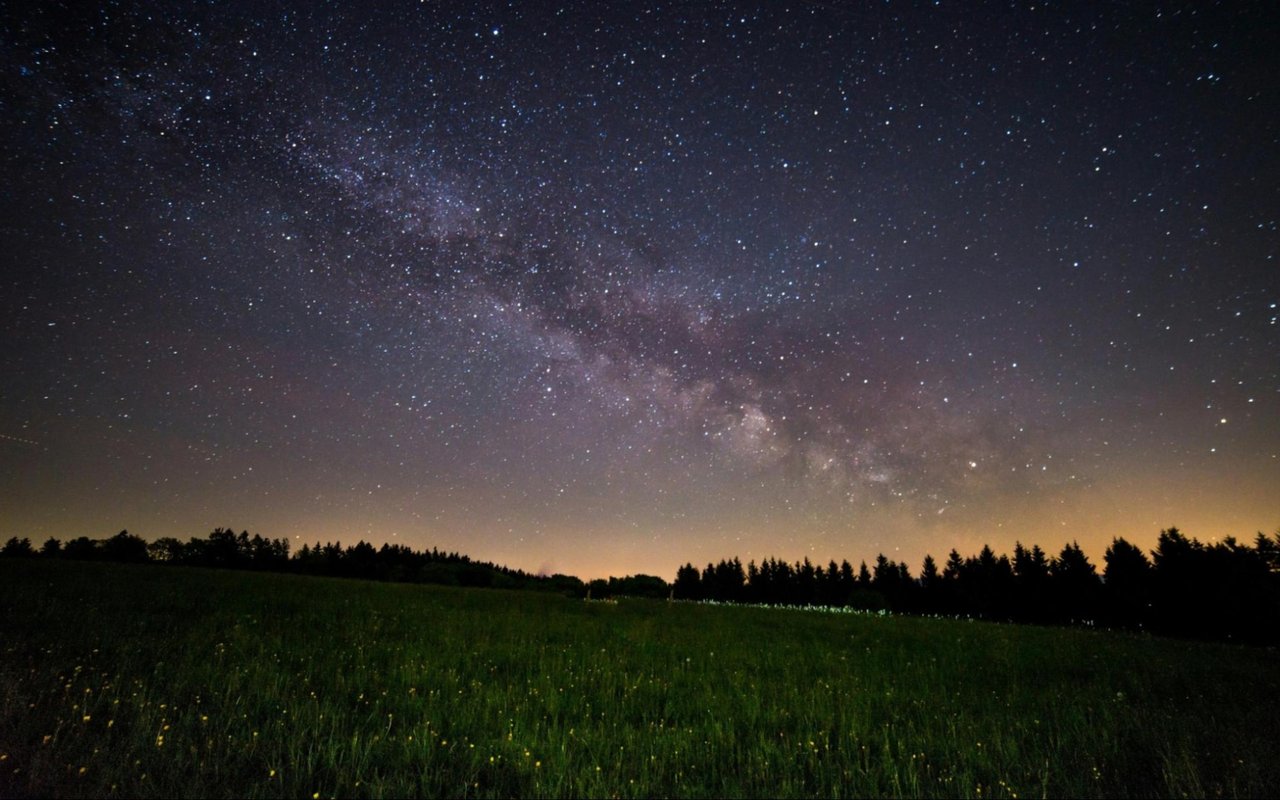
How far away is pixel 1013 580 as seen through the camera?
64688 mm

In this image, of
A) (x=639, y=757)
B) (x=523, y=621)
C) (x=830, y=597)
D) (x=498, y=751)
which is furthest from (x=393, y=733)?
(x=830, y=597)

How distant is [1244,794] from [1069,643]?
11.9m

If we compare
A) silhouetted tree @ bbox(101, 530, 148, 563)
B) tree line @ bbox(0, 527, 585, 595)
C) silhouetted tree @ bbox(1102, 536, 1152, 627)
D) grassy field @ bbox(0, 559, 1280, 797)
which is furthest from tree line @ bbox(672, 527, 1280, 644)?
silhouetted tree @ bbox(101, 530, 148, 563)

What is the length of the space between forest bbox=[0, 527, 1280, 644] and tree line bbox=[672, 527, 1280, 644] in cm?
10

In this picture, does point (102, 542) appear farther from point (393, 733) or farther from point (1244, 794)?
point (1244, 794)

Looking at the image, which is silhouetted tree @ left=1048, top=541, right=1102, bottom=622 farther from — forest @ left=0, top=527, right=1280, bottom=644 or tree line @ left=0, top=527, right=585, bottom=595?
tree line @ left=0, top=527, right=585, bottom=595

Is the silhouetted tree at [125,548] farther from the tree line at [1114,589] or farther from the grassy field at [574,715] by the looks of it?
the tree line at [1114,589]

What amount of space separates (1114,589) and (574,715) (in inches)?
2803

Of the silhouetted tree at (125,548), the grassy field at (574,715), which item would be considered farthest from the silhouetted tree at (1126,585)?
the silhouetted tree at (125,548)

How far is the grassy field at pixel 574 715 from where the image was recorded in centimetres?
452

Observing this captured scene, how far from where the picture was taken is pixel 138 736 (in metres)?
4.71

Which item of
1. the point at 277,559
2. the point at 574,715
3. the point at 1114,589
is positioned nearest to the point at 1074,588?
the point at 1114,589

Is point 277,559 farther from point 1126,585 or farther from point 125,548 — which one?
point 1126,585

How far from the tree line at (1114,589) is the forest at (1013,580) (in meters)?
0.10
